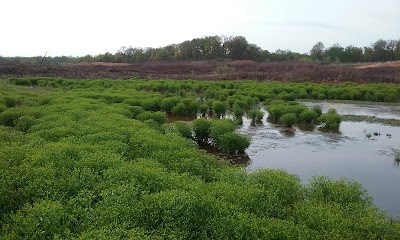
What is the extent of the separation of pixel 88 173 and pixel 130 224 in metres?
2.81

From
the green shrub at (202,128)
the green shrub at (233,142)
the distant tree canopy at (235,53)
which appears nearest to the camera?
the green shrub at (233,142)

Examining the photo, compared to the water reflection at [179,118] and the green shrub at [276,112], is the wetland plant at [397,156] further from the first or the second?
the water reflection at [179,118]

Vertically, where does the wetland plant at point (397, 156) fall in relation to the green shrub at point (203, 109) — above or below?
below

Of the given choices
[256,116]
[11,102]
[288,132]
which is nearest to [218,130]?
[288,132]

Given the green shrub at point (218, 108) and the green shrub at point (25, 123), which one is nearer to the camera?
the green shrub at point (25, 123)

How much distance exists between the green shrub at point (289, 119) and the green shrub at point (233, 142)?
729 centimetres

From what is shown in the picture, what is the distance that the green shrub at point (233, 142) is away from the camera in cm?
1756

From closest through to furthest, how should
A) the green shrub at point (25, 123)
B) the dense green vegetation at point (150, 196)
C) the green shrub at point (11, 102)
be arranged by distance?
the dense green vegetation at point (150, 196) < the green shrub at point (25, 123) < the green shrub at point (11, 102)

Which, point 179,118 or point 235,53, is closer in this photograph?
point 179,118

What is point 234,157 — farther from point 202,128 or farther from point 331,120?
point 331,120

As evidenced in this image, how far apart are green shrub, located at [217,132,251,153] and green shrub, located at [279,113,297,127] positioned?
729cm

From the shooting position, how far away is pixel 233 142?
57.7 ft

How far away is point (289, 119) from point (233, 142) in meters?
7.94

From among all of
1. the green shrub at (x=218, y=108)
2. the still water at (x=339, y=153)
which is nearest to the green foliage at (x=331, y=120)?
the still water at (x=339, y=153)
